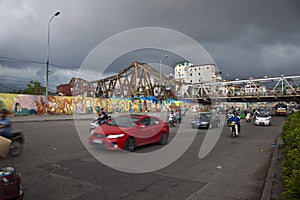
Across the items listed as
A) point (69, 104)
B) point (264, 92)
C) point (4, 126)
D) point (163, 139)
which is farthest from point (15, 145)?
point (264, 92)

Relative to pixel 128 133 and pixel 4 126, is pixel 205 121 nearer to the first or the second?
pixel 128 133

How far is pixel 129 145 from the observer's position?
27.7 feet

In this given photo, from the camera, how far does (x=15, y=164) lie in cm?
646

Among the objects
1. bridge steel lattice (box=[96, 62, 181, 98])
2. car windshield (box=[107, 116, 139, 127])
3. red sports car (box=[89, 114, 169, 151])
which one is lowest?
red sports car (box=[89, 114, 169, 151])

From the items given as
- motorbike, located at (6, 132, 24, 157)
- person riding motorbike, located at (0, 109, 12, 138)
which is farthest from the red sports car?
person riding motorbike, located at (0, 109, 12, 138)

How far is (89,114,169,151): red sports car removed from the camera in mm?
8047

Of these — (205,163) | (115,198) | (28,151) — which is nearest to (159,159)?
(205,163)

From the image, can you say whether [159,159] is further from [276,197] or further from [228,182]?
[276,197]

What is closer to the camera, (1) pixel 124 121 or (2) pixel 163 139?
(1) pixel 124 121

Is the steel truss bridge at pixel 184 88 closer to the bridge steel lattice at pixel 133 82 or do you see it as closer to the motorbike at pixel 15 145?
the bridge steel lattice at pixel 133 82

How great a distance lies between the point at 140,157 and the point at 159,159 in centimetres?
67

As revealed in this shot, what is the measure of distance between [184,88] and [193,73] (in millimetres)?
20871

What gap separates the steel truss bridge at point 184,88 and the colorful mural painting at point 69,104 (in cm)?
681

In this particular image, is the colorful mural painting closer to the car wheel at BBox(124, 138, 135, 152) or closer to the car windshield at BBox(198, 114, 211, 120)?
the car windshield at BBox(198, 114, 211, 120)
